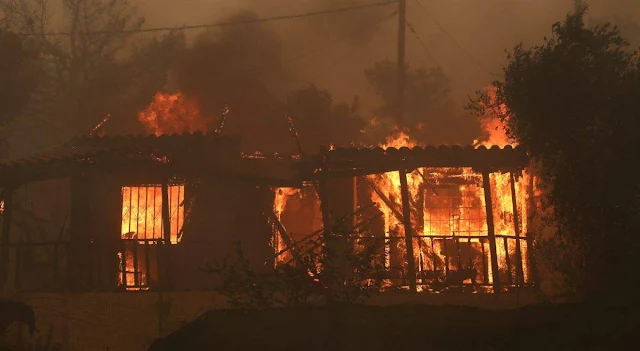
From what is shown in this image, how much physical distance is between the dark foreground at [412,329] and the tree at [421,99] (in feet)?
97.6

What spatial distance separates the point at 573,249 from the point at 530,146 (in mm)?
1955

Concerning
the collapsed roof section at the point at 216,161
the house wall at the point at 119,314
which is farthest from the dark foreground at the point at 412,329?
the collapsed roof section at the point at 216,161

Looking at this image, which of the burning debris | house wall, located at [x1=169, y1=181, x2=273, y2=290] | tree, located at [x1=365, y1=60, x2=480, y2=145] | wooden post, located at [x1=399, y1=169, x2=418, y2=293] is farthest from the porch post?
tree, located at [x1=365, y1=60, x2=480, y2=145]

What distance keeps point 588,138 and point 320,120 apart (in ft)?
66.9

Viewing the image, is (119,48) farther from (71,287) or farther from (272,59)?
(71,287)

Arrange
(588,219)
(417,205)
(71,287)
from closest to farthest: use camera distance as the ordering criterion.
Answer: (588,219)
(71,287)
(417,205)

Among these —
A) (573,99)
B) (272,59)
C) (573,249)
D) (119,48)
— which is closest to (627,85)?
(573,99)

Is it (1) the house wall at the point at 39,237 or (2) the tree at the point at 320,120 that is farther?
(2) the tree at the point at 320,120

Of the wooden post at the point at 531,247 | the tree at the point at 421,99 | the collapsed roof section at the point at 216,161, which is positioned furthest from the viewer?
the tree at the point at 421,99

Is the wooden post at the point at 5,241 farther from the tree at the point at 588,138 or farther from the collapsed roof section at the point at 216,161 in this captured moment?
the tree at the point at 588,138

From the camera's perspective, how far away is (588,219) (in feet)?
36.5

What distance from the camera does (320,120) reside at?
31.1 meters

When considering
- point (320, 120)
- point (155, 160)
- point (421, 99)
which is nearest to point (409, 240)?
point (155, 160)

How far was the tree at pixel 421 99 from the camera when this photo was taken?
39094 mm
